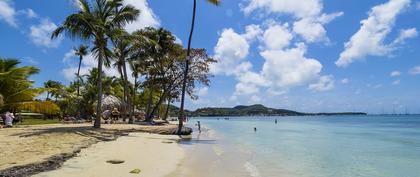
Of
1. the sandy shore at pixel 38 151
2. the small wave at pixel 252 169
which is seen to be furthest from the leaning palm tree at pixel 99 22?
the small wave at pixel 252 169

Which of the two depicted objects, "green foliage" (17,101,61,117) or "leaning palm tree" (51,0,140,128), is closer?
"leaning palm tree" (51,0,140,128)

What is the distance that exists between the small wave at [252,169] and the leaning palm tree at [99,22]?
9.97 m

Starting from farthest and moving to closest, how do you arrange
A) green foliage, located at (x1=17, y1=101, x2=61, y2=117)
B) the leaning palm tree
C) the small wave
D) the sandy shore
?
1. green foliage, located at (x1=17, y1=101, x2=61, y2=117)
2. the leaning palm tree
3. the small wave
4. the sandy shore

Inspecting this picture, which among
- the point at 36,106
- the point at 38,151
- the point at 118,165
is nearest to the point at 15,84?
the point at 36,106

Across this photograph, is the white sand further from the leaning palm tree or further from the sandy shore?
the leaning palm tree

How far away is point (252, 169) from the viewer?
A: 1153 centimetres

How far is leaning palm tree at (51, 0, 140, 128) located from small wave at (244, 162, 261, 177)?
9.97 m

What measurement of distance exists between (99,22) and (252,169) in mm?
11257

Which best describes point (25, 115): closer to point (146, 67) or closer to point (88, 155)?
point (146, 67)

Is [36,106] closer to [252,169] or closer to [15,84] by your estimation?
[15,84]

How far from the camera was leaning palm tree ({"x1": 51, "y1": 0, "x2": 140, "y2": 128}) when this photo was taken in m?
18.5

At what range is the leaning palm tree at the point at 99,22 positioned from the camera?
18531 mm

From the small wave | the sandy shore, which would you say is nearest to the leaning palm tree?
the sandy shore

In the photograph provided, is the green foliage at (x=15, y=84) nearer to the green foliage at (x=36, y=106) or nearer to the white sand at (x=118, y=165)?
the green foliage at (x=36, y=106)
